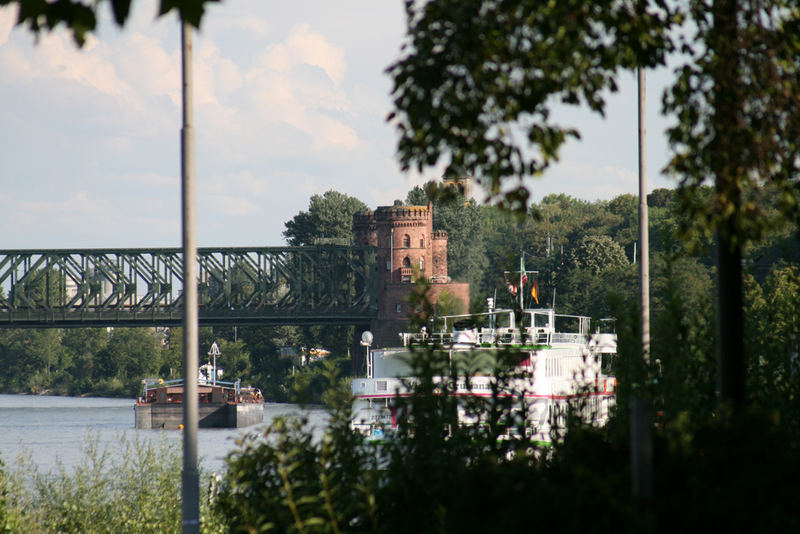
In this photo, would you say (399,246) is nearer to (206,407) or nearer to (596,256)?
(596,256)

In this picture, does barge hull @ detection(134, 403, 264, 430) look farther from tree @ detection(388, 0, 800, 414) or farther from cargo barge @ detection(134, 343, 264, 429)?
tree @ detection(388, 0, 800, 414)

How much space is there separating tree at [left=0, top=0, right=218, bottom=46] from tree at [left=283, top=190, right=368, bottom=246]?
9900 centimetres

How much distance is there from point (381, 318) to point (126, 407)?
23406mm

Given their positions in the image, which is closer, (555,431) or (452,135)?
(452,135)

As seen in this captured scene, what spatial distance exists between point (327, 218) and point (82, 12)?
100259mm

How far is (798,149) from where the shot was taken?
7.04 m

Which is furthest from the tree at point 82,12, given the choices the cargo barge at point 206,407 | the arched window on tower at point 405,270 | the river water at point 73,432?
the arched window on tower at point 405,270

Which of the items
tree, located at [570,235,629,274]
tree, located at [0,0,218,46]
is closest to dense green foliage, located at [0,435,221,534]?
tree, located at [0,0,218,46]

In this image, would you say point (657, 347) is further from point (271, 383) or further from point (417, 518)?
point (271, 383)

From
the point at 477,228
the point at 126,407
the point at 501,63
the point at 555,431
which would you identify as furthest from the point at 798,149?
the point at 477,228

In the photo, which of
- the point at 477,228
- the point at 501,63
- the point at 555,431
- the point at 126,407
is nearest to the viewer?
the point at 501,63

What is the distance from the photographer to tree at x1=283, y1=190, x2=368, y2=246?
343 ft

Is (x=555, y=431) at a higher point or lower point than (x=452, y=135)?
lower

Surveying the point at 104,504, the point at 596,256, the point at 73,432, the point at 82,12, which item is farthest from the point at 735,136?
the point at 596,256
